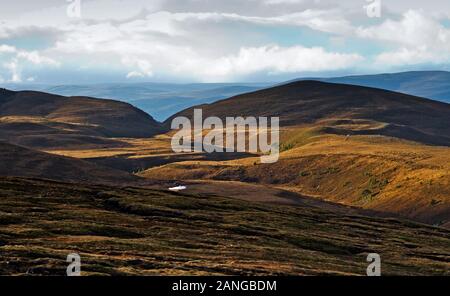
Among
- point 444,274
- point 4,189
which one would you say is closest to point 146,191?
point 4,189

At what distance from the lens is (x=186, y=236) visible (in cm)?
8419

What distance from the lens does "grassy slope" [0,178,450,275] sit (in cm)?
6153

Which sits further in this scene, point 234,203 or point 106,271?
point 234,203

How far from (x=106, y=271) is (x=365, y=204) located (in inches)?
5037

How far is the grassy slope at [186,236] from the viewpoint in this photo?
2422 inches

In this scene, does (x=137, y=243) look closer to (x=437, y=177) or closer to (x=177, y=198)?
(x=177, y=198)
